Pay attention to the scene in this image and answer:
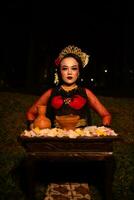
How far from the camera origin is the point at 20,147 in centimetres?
898

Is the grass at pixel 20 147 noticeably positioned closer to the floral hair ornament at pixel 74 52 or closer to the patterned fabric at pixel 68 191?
the patterned fabric at pixel 68 191

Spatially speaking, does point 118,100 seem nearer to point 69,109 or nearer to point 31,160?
point 69,109

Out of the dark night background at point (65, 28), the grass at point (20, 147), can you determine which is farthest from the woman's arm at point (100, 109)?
the dark night background at point (65, 28)

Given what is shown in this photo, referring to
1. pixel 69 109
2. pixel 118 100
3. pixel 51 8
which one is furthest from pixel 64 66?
pixel 51 8

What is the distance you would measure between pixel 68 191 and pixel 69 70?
1.91 metres

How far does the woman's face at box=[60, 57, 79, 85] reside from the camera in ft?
22.1

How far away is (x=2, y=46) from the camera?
28156 millimetres

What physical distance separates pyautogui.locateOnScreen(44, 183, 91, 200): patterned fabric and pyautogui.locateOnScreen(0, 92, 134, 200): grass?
21cm

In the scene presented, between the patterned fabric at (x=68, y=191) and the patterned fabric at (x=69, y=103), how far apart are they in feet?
3.40

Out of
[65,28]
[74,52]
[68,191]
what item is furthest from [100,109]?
[65,28]

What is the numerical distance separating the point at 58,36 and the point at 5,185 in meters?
20.1

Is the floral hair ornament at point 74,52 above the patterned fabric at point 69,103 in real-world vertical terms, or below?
above

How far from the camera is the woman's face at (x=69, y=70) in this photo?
6750mm

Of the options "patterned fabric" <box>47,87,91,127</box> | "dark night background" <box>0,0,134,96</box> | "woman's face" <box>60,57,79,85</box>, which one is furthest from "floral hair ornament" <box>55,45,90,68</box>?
"dark night background" <box>0,0,134,96</box>
